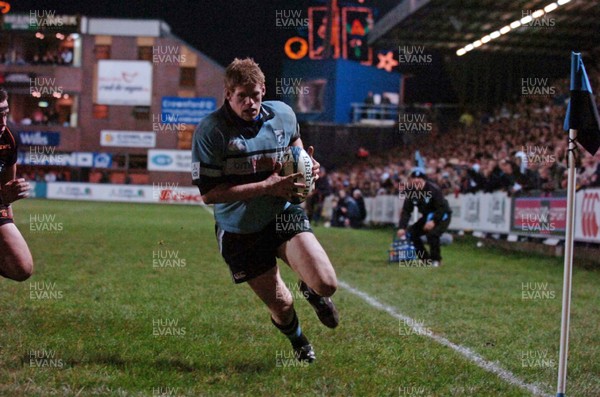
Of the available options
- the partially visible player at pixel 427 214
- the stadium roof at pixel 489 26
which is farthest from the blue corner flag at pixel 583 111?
the stadium roof at pixel 489 26

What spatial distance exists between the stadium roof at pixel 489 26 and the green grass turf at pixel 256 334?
66.8 feet

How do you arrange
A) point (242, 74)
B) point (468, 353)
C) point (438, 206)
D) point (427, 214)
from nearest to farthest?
1. point (242, 74)
2. point (468, 353)
3. point (438, 206)
4. point (427, 214)

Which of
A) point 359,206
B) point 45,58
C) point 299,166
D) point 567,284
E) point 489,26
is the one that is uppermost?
point 45,58

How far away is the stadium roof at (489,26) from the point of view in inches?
1234

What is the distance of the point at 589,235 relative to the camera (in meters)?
15.1

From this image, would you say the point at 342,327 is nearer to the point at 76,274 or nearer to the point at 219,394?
the point at 219,394

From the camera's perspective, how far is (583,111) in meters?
5.00

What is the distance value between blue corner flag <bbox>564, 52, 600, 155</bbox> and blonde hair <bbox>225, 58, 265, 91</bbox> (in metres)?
2.18

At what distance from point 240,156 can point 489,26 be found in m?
31.7

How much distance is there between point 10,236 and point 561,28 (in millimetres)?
31956

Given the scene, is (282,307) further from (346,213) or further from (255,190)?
(346,213)

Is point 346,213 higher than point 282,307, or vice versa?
point 282,307

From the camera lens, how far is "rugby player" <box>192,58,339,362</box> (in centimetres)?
552

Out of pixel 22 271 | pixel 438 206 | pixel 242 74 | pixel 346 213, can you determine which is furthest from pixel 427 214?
pixel 346 213
